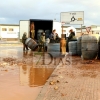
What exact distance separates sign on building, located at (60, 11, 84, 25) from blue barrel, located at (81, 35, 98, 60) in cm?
1130

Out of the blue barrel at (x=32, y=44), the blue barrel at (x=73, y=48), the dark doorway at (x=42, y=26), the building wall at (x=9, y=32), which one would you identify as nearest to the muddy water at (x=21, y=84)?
the blue barrel at (x=73, y=48)

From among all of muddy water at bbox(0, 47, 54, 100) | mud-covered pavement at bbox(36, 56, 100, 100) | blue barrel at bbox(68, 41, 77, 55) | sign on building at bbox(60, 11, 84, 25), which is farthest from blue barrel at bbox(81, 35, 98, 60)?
sign on building at bbox(60, 11, 84, 25)

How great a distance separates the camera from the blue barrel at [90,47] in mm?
14977

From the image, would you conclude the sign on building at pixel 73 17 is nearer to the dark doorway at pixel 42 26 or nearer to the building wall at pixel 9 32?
the dark doorway at pixel 42 26

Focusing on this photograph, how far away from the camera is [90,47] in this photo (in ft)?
49.2

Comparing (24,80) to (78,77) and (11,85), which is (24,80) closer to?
(11,85)

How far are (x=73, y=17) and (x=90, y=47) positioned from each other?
13560mm

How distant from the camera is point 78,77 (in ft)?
30.2

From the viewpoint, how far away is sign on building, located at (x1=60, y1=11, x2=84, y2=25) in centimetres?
2671

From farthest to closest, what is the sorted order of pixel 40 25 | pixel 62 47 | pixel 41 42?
pixel 40 25
pixel 41 42
pixel 62 47

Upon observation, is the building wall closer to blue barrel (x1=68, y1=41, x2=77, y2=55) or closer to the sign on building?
the sign on building

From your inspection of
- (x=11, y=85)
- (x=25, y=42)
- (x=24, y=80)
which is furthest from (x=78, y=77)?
(x=25, y=42)

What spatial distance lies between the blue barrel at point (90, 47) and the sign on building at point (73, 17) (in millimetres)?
11297

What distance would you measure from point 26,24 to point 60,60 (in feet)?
56.3
